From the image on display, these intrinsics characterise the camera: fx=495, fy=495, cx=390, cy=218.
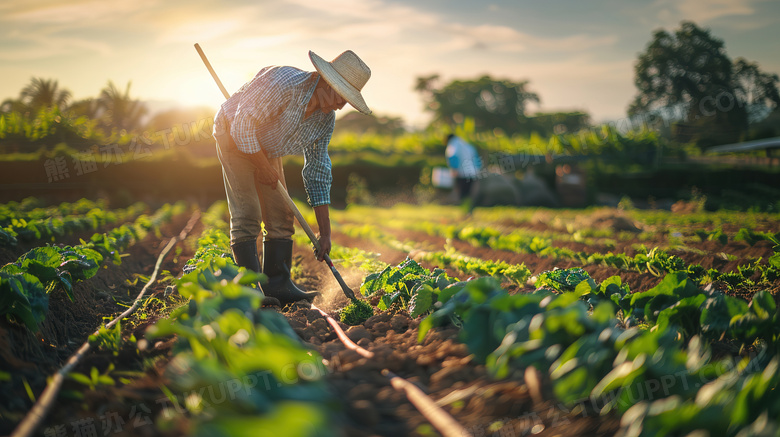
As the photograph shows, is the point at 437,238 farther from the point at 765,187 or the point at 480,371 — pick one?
the point at 765,187

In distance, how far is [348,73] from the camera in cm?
361

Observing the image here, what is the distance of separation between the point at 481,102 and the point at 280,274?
148ft

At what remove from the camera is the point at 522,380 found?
6.18ft

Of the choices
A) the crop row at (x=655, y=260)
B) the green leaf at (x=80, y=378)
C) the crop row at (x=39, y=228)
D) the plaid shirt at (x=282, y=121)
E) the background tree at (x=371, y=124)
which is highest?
the background tree at (x=371, y=124)

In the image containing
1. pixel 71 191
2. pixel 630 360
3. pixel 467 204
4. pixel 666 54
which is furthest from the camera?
pixel 666 54

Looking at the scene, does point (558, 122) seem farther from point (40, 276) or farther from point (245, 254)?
point (40, 276)

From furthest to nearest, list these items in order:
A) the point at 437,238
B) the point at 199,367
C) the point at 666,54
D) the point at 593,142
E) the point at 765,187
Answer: the point at 666,54 → the point at 593,142 → the point at 765,187 → the point at 437,238 → the point at 199,367

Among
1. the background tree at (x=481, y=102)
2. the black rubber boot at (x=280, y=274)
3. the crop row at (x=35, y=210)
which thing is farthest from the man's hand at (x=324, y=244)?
the background tree at (x=481, y=102)

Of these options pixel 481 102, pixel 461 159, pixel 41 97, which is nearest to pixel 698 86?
pixel 481 102

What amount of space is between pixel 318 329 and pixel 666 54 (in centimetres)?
3736

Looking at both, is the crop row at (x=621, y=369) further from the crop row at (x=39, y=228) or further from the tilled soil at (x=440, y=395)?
the crop row at (x=39, y=228)

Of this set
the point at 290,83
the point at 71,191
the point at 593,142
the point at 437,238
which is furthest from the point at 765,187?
the point at 71,191

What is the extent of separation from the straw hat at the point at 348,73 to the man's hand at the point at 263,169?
0.73 m

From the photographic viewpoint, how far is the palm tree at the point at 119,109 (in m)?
19.4
